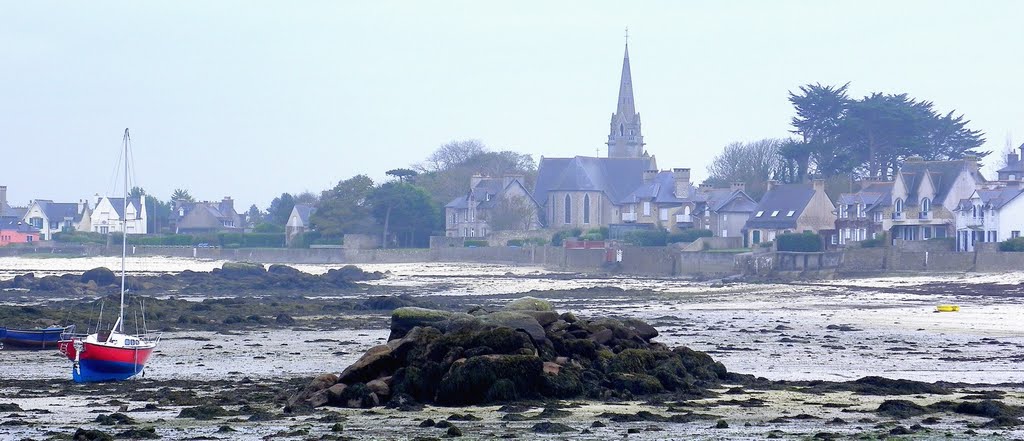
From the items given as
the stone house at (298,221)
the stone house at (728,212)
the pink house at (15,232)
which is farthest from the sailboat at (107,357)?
the pink house at (15,232)

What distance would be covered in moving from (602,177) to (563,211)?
12.4 ft

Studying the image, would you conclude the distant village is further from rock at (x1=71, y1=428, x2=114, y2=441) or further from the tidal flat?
rock at (x1=71, y1=428, x2=114, y2=441)

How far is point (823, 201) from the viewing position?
7250cm

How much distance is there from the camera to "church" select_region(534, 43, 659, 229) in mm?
92812

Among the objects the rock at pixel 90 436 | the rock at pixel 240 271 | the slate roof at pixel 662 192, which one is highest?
the slate roof at pixel 662 192

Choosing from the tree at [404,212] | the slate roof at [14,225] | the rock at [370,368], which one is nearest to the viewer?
the rock at [370,368]

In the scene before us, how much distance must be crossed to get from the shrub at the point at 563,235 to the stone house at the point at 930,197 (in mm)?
21663

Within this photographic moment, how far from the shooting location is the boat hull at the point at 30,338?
27.8 m

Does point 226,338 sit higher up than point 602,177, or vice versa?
point 602,177

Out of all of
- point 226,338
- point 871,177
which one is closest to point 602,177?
point 871,177

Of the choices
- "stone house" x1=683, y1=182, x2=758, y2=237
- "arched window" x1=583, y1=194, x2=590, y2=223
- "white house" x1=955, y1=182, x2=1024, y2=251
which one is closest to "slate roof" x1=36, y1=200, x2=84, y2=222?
"arched window" x1=583, y1=194, x2=590, y2=223

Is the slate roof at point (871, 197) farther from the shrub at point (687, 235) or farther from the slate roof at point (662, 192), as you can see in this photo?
the slate roof at point (662, 192)

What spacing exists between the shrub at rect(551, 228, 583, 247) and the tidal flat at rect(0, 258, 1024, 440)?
34.8m

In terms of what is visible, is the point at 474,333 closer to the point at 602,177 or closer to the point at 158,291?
the point at 158,291
